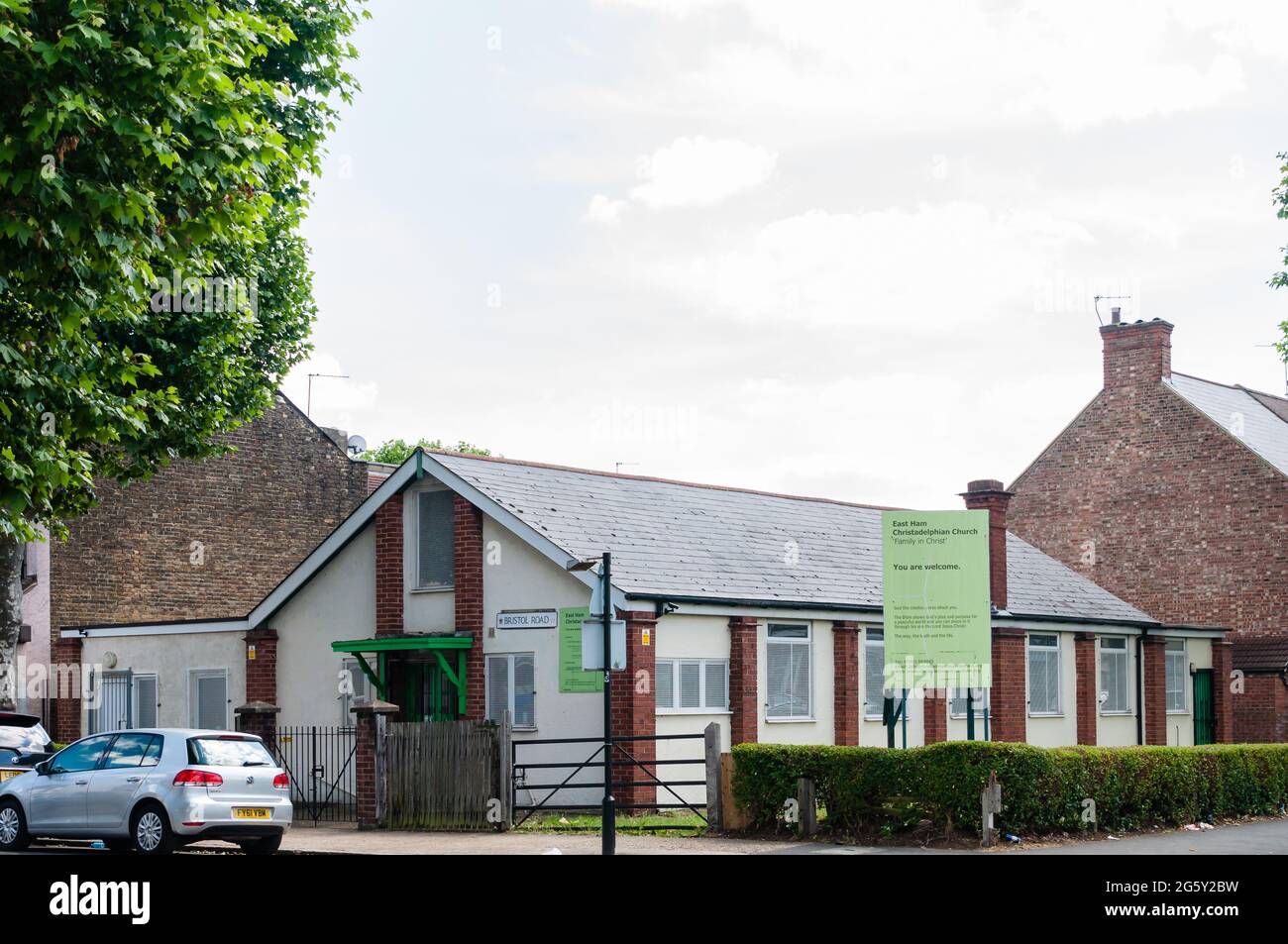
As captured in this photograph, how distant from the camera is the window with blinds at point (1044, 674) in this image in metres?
34.1

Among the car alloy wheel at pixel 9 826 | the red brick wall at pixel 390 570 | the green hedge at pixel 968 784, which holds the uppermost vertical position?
the red brick wall at pixel 390 570

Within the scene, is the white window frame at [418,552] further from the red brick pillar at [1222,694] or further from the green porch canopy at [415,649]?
the red brick pillar at [1222,694]

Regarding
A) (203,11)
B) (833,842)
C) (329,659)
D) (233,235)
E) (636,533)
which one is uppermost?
(203,11)

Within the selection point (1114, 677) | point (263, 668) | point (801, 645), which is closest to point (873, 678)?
point (801, 645)

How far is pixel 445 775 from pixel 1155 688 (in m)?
20.3

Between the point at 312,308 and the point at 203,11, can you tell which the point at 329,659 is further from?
the point at 203,11

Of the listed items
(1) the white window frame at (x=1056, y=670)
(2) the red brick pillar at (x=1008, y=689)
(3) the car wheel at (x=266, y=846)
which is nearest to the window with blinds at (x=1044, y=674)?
(1) the white window frame at (x=1056, y=670)

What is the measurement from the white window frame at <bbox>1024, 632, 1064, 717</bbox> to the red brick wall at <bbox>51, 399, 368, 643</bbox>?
17.9 metres

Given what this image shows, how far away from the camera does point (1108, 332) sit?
45.2m

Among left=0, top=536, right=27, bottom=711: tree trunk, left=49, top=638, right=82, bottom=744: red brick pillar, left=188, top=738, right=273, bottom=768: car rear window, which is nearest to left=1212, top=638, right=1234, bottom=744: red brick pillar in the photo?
left=49, top=638, right=82, bottom=744: red brick pillar

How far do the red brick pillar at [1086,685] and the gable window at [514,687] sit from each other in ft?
46.7

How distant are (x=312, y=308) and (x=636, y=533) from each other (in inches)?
286

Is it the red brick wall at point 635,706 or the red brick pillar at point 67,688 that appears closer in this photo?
the red brick wall at point 635,706
